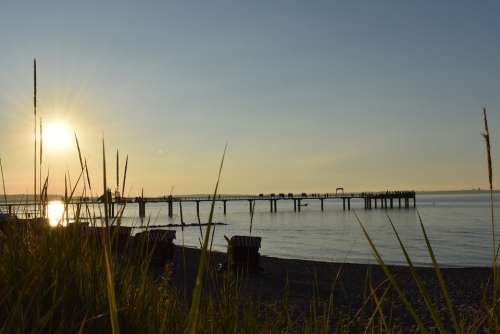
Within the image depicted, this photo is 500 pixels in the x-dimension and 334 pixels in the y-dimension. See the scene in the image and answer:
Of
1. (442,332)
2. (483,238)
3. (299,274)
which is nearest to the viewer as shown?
(442,332)

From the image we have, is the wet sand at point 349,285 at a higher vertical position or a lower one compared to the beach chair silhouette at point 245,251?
lower

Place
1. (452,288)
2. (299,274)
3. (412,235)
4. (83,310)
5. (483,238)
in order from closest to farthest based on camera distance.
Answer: (83,310), (452,288), (299,274), (483,238), (412,235)

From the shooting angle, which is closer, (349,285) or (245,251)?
(245,251)

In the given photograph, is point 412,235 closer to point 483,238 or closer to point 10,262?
point 483,238

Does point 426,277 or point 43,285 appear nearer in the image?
point 43,285

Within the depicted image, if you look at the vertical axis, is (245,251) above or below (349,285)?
above

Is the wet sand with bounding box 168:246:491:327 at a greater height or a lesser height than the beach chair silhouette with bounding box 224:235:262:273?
Result: lesser

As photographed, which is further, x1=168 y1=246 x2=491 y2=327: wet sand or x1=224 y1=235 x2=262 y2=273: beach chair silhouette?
x1=224 y1=235 x2=262 y2=273: beach chair silhouette

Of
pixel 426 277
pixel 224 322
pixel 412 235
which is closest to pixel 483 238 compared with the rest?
pixel 412 235

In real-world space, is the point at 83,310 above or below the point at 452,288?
above

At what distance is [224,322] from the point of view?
2.46m

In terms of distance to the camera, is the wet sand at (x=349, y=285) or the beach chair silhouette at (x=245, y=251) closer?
the wet sand at (x=349, y=285)

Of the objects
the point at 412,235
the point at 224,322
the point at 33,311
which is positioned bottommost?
the point at 412,235

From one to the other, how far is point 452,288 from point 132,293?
1730 cm
